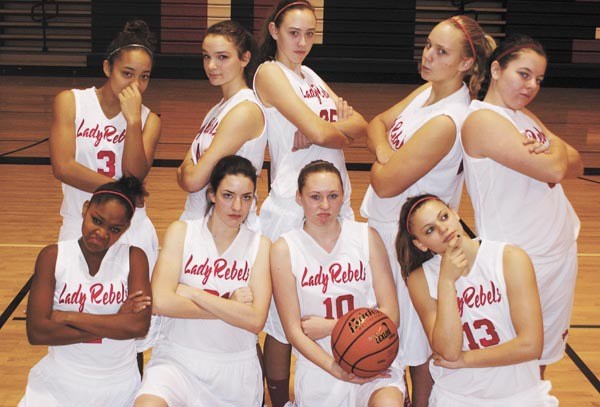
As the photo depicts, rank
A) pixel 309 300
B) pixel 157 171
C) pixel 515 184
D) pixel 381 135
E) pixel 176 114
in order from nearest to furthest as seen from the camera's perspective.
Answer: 1. pixel 515 184
2. pixel 309 300
3. pixel 381 135
4. pixel 157 171
5. pixel 176 114

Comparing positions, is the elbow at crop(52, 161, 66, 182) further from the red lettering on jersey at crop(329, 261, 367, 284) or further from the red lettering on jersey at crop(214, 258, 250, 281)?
the red lettering on jersey at crop(329, 261, 367, 284)

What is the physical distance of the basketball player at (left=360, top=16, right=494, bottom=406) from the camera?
3.93 m

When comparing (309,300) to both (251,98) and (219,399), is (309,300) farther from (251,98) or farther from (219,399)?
(251,98)

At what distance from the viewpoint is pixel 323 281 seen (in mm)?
4062

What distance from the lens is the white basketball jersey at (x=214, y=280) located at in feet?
13.3

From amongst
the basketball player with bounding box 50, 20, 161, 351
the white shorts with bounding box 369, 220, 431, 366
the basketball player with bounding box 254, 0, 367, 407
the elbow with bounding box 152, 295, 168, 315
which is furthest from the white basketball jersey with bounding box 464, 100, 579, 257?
the basketball player with bounding box 50, 20, 161, 351

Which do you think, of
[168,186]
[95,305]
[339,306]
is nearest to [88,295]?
[95,305]

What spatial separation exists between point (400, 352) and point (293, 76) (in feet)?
4.82

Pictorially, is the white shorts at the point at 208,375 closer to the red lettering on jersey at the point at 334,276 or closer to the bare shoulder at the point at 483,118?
the red lettering on jersey at the point at 334,276

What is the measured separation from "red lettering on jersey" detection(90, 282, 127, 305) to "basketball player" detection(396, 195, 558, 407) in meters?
1.31

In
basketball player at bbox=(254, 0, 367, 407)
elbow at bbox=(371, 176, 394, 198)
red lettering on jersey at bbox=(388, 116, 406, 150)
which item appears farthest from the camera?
basketball player at bbox=(254, 0, 367, 407)

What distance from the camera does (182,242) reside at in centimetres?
413

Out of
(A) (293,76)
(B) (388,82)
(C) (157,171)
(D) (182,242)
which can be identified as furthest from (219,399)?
(B) (388,82)

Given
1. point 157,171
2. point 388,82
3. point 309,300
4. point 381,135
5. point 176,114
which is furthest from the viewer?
point 388,82
